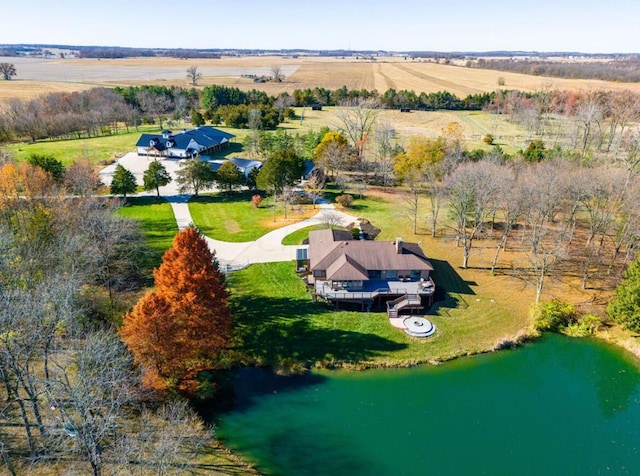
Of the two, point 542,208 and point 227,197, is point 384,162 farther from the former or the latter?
point 542,208

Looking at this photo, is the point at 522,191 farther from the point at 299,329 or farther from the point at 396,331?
the point at 299,329

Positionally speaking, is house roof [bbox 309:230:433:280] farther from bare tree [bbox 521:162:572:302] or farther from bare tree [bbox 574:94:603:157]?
bare tree [bbox 574:94:603:157]

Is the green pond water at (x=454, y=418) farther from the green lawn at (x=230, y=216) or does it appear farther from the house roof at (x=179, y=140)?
the house roof at (x=179, y=140)

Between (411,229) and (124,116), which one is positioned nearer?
(411,229)

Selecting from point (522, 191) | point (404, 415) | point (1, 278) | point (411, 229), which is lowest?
point (404, 415)

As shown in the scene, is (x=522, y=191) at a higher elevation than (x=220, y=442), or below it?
higher

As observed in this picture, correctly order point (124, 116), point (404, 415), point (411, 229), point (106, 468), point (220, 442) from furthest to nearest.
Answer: point (124, 116) < point (411, 229) < point (404, 415) < point (220, 442) < point (106, 468)

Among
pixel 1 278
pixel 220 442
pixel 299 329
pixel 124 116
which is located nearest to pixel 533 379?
pixel 299 329

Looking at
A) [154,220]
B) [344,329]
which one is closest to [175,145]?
[154,220]

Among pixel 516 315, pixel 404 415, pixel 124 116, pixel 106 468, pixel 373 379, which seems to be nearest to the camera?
pixel 106 468
